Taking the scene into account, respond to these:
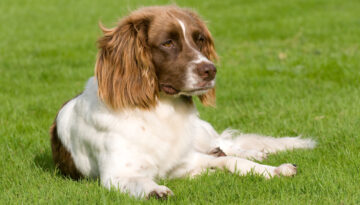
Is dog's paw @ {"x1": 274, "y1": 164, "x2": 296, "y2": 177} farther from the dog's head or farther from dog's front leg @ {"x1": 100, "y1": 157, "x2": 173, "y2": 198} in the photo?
dog's front leg @ {"x1": 100, "y1": 157, "x2": 173, "y2": 198}

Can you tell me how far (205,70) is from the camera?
166 inches

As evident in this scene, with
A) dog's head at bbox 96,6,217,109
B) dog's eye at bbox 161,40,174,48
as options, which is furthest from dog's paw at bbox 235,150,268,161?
dog's eye at bbox 161,40,174,48

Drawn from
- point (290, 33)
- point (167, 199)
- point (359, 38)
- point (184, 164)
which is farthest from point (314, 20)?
point (167, 199)

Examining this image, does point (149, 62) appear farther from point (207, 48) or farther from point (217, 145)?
point (217, 145)

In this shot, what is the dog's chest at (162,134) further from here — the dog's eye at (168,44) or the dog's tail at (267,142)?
the dog's tail at (267,142)

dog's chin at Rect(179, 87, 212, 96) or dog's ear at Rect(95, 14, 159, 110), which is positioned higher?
dog's ear at Rect(95, 14, 159, 110)

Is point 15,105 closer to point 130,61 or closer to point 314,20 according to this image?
point 130,61

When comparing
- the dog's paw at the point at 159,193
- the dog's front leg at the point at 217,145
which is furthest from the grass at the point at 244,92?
the dog's front leg at the point at 217,145

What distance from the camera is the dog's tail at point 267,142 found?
5.39 meters

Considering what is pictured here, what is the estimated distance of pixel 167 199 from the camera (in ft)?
12.3

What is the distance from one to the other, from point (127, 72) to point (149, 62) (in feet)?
0.66

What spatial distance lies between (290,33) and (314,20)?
198 centimetres

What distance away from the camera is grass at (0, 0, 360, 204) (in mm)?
3965

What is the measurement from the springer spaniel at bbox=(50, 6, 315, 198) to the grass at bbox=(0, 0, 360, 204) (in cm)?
21
